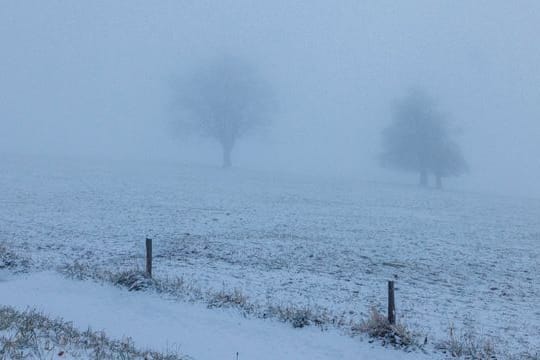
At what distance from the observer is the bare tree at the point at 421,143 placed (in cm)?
5259

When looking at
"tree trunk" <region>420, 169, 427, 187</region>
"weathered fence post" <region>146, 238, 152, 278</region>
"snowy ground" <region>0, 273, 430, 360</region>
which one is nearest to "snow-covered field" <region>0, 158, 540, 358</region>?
"weathered fence post" <region>146, 238, 152, 278</region>

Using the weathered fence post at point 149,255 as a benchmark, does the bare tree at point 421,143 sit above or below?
above

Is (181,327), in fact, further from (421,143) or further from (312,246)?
(421,143)

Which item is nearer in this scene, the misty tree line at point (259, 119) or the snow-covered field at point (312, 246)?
the snow-covered field at point (312, 246)

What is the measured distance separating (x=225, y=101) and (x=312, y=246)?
4260cm

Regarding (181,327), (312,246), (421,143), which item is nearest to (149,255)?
(181,327)

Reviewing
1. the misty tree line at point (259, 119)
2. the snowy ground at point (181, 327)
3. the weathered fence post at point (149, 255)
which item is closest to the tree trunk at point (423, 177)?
the misty tree line at point (259, 119)

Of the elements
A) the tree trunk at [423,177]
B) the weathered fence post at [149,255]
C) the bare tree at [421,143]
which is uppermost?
the bare tree at [421,143]

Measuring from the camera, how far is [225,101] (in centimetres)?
5706

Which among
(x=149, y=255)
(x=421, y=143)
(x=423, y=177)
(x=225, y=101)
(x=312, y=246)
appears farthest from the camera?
(x=225, y=101)

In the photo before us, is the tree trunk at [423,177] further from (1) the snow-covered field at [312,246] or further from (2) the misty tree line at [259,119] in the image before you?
(1) the snow-covered field at [312,246]

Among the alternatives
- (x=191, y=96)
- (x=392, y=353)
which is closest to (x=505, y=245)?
(x=392, y=353)

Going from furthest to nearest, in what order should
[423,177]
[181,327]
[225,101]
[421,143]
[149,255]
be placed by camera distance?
1. [225,101]
2. [423,177]
3. [421,143]
4. [149,255]
5. [181,327]

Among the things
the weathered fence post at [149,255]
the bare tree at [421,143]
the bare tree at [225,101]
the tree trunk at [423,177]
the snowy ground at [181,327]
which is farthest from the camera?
the bare tree at [225,101]
